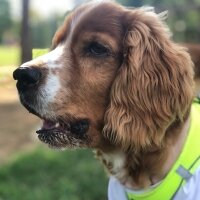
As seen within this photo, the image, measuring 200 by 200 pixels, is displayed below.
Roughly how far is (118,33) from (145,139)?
0.64m

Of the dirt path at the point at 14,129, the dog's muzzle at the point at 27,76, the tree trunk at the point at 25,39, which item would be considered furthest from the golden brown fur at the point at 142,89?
the dirt path at the point at 14,129

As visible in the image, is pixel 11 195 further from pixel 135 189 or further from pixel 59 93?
pixel 59 93

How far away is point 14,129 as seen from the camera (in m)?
8.32

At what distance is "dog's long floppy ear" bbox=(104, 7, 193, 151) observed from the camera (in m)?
3.23

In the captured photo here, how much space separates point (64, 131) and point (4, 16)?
27.9 feet

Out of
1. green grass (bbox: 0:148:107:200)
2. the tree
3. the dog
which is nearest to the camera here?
the dog

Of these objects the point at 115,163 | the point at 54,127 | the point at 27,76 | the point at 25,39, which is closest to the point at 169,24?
the point at 25,39

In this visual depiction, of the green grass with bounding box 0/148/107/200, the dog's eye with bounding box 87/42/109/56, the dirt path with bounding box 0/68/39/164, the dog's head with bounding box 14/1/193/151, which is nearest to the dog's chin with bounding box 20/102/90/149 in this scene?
the dog's head with bounding box 14/1/193/151

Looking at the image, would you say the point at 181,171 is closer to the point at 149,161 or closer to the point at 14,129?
the point at 149,161

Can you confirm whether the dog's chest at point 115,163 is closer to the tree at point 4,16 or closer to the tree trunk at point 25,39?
the tree trunk at point 25,39

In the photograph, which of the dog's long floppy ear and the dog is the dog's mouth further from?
the dog's long floppy ear

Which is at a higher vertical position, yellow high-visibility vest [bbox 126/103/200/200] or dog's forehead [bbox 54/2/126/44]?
dog's forehead [bbox 54/2/126/44]

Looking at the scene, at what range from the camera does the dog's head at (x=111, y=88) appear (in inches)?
125

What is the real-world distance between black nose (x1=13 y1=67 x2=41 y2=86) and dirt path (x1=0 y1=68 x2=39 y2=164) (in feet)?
9.40
